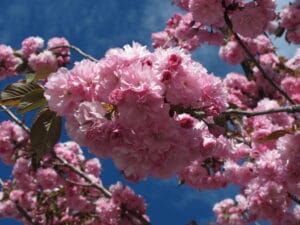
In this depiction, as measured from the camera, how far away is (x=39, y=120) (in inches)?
76.2

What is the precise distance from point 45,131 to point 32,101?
143mm

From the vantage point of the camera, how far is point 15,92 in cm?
205

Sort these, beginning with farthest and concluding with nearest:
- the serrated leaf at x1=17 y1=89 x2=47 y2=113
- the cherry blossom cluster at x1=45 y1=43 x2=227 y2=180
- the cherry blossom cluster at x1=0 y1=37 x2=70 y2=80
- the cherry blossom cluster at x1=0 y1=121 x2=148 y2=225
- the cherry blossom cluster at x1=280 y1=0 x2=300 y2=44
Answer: the cherry blossom cluster at x1=0 y1=37 x2=70 y2=80 < the cherry blossom cluster at x1=0 y1=121 x2=148 y2=225 < the cherry blossom cluster at x1=280 y1=0 x2=300 y2=44 < the serrated leaf at x1=17 y1=89 x2=47 y2=113 < the cherry blossom cluster at x1=45 y1=43 x2=227 y2=180

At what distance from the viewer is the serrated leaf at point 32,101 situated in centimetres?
191

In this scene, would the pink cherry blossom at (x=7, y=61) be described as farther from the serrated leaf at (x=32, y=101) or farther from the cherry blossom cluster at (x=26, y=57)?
the serrated leaf at (x=32, y=101)

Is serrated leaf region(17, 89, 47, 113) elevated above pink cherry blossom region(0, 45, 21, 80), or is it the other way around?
pink cherry blossom region(0, 45, 21, 80)

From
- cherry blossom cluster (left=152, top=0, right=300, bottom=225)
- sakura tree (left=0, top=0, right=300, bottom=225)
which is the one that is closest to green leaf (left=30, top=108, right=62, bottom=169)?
sakura tree (left=0, top=0, right=300, bottom=225)

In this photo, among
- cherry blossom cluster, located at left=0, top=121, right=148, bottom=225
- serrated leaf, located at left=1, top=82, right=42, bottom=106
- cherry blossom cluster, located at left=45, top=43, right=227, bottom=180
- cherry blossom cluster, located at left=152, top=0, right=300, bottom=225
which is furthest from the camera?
cherry blossom cluster, located at left=0, top=121, right=148, bottom=225

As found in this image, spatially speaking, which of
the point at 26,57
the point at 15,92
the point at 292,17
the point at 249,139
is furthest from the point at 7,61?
the point at 15,92

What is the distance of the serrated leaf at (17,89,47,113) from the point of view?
1908mm

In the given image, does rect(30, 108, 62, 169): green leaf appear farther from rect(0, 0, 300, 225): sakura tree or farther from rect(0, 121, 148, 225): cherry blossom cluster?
rect(0, 121, 148, 225): cherry blossom cluster

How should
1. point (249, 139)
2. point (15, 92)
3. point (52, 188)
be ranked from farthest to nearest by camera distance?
point (52, 188) < point (249, 139) < point (15, 92)

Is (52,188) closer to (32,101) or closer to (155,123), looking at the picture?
(32,101)

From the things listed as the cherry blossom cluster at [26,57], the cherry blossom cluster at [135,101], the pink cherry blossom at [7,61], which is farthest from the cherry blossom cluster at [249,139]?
the pink cherry blossom at [7,61]
